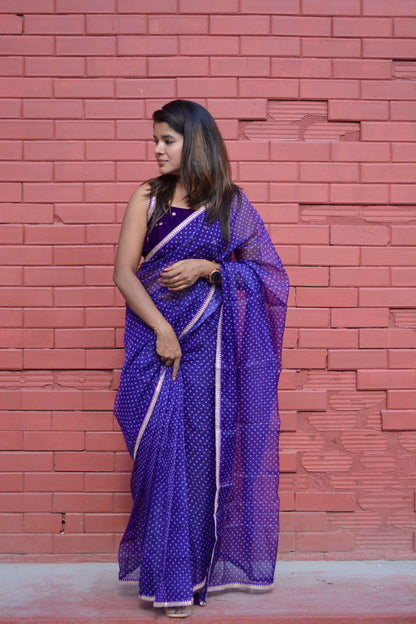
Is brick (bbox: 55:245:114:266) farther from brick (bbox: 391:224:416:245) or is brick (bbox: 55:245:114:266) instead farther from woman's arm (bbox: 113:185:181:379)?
brick (bbox: 391:224:416:245)

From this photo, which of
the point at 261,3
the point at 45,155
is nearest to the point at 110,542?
the point at 45,155

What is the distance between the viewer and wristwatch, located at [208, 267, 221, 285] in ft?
10.6

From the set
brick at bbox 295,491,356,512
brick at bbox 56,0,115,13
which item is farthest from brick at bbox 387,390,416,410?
brick at bbox 56,0,115,13

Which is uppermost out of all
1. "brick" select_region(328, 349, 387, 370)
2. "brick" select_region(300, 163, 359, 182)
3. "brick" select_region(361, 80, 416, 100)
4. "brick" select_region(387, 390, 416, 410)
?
"brick" select_region(361, 80, 416, 100)

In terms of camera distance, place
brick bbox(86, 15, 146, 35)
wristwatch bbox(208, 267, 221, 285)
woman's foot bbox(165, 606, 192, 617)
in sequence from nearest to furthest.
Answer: woman's foot bbox(165, 606, 192, 617), wristwatch bbox(208, 267, 221, 285), brick bbox(86, 15, 146, 35)

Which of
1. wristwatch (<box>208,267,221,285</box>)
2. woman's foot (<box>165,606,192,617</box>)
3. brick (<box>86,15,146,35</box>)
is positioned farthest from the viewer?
brick (<box>86,15,146,35</box>)

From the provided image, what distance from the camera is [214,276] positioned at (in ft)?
10.7

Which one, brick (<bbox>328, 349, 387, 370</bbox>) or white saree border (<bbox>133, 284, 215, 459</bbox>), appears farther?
brick (<bbox>328, 349, 387, 370</bbox>)

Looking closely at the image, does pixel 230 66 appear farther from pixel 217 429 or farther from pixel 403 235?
pixel 217 429

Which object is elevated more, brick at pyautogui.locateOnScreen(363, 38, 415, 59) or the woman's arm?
brick at pyautogui.locateOnScreen(363, 38, 415, 59)

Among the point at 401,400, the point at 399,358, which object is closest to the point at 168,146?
the point at 399,358

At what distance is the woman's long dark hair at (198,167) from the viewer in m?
3.18

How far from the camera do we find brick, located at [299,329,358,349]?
12.8 ft

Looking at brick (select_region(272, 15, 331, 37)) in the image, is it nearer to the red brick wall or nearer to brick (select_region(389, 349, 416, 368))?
the red brick wall
